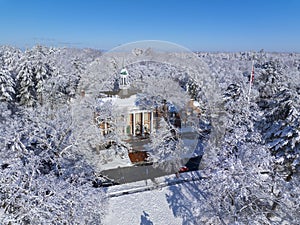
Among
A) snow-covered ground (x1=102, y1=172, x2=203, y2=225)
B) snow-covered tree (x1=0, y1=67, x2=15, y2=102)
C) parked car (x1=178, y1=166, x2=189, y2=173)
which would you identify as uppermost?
snow-covered tree (x1=0, y1=67, x2=15, y2=102)

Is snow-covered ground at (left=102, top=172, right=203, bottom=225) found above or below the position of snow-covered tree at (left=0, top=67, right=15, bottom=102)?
below

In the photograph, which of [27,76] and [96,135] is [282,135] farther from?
[27,76]

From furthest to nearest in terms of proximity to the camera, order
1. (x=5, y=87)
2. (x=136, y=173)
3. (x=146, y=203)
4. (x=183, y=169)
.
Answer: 1. (x=5, y=87)
2. (x=183, y=169)
3. (x=136, y=173)
4. (x=146, y=203)

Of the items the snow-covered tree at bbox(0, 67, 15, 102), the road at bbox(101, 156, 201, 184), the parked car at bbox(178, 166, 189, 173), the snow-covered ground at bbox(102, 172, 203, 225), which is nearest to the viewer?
the snow-covered ground at bbox(102, 172, 203, 225)

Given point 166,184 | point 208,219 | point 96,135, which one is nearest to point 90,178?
point 96,135

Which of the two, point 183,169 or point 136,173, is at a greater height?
point 183,169

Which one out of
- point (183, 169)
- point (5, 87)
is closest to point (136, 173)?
point (183, 169)

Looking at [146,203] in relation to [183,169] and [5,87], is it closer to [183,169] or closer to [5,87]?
[183,169]

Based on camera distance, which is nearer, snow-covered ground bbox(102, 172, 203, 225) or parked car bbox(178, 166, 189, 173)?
snow-covered ground bbox(102, 172, 203, 225)

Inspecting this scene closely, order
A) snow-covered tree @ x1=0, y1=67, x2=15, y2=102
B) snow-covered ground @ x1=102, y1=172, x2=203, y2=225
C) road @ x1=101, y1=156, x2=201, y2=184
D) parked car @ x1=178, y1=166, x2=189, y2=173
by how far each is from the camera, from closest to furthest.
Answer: snow-covered ground @ x1=102, y1=172, x2=203, y2=225 → road @ x1=101, y1=156, x2=201, y2=184 → parked car @ x1=178, y1=166, x2=189, y2=173 → snow-covered tree @ x1=0, y1=67, x2=15, y2=102

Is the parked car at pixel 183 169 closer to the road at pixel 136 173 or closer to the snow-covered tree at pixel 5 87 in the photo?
the road at pixel 136 173

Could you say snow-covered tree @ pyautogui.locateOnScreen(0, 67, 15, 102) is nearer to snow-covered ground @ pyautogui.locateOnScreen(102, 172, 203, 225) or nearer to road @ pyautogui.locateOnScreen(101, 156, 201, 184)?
road @ pyautogui.locateOnScreen(101, 156, 201, 184)

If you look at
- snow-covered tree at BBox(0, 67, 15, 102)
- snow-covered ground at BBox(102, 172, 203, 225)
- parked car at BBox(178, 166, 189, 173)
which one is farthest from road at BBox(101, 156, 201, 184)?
snow-covered tree at BBox(0, 67, 15, 102)
